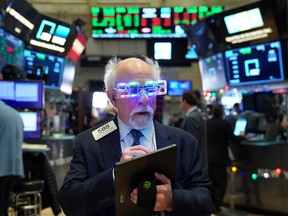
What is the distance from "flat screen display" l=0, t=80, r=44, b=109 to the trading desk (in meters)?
2.96

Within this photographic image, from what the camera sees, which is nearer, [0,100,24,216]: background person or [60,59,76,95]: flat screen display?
[0,100,24,216]: background person

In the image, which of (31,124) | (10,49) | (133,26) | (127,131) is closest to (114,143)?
(127,131)

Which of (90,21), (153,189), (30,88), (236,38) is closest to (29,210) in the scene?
(30,88)

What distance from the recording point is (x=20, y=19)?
6457 millimetres

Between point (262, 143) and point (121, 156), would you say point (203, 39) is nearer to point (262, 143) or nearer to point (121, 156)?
point (262, 143)

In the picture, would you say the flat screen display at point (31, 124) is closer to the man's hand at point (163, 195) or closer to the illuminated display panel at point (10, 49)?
the illuminated display panel at point (10, 49)

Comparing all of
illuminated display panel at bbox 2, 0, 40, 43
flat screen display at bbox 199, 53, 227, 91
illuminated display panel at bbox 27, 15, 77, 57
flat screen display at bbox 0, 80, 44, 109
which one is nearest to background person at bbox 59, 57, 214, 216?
flat screen display at bbox 0, 80, 44, 109

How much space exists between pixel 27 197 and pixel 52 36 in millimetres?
3089

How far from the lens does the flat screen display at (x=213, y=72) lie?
7016mm

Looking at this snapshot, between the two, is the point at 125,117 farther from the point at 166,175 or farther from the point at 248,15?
the point at 248,15

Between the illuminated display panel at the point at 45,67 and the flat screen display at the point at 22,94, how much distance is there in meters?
0.63

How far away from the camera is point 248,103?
8047 millimetres

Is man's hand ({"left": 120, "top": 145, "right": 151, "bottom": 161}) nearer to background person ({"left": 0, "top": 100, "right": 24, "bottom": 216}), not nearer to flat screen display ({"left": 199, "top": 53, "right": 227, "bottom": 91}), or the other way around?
background person ({"left": 0, "top": 100, "right": 24, "bottom": 216})

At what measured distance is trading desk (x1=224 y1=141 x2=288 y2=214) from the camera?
6102 mm
